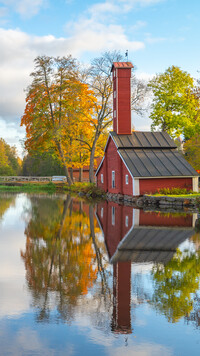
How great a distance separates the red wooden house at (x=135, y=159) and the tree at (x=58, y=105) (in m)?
9.02

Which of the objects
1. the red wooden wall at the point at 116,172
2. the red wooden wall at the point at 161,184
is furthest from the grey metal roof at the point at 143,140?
the red wooden wall at the point at 161,184

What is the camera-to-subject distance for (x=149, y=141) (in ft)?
111

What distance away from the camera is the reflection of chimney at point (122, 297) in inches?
209

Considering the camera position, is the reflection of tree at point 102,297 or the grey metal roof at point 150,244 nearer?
the reflection of tree at point 102,297

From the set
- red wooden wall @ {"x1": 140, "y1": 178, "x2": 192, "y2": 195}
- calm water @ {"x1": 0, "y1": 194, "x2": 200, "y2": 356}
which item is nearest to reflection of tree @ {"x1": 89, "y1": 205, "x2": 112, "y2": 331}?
calm water @ {"x1": 0, "y1": 194, "x2": 200, "y2": 356}

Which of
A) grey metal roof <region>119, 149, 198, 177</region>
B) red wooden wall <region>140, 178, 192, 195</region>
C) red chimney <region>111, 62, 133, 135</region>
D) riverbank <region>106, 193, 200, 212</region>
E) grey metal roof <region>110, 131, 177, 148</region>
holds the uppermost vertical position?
red chimney <region>111, 62, 133, 135</region>

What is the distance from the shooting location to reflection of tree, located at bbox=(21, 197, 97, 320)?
638cm

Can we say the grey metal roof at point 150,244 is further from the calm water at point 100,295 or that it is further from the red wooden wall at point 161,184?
the red wooden wall at point 161,184

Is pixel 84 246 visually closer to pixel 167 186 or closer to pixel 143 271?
pixel 143 271

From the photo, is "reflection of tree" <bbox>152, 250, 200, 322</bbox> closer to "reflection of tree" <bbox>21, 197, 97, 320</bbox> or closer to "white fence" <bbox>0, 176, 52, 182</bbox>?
"reflection of tree" <bbox>21, 197, 97, 320</bbox>

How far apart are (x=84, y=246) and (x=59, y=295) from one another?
15.5 ft

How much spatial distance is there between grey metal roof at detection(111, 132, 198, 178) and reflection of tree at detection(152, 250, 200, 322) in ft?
66.9

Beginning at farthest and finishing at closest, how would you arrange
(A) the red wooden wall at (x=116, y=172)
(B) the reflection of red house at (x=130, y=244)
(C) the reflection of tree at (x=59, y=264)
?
1. (A) the red wooden wall at (x=116, y=172)
2. (C) the reflection of tree at (x=59, y=264)
3. (B) the reflection of red house at (x=130, y=244)

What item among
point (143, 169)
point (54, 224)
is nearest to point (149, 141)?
point (143, 169)
